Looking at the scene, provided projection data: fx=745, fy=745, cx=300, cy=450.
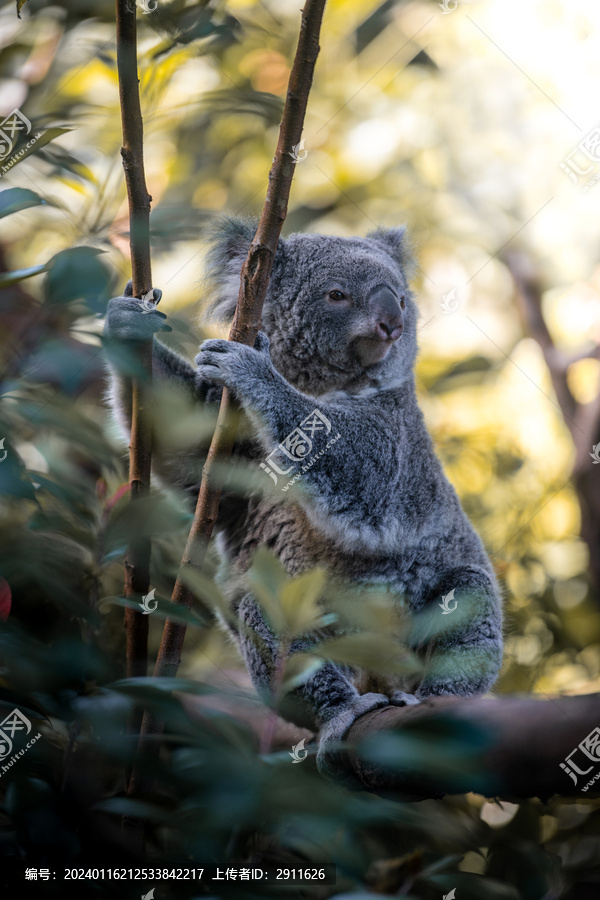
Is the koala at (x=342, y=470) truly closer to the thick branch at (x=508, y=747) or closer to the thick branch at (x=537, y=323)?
the thick branch at (x=508, y=747)

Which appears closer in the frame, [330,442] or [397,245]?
[330,442]

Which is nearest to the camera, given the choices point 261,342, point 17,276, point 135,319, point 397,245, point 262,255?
point 17,276

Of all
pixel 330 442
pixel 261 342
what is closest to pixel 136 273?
pixel 261 342

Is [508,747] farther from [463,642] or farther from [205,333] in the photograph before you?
[205,333]

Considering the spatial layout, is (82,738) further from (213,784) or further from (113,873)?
(213,784)

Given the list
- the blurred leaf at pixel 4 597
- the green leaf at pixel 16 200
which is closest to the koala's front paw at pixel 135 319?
the green leaf at pixel 16 200

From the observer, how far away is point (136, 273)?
1706mm

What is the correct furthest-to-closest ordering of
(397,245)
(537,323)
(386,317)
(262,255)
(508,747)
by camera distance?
1. (537,323)
2. (397,245)
3. (386,317)
4. (262,255)
5. (508,747)

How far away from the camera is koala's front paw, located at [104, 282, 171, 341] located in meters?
1.64

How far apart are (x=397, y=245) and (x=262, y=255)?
5.73ft

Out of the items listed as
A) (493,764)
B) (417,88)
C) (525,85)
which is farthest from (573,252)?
(493,764)

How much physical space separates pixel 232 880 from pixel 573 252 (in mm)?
4561

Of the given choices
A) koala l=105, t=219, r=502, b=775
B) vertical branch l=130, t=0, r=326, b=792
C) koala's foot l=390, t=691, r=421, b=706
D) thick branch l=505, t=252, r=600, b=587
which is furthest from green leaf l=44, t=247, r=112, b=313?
thick branch l=505, t=252, r=600, b=587

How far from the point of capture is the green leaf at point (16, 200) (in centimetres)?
132
